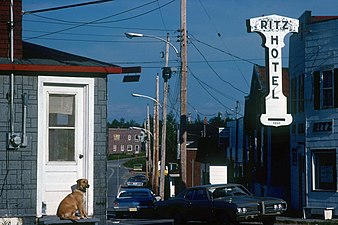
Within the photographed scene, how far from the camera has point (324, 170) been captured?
28.7 m

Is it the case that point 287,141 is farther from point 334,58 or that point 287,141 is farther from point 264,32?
point 264,32

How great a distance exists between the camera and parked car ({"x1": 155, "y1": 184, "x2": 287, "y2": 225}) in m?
21.8

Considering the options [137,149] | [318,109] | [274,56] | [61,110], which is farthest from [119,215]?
[137,149]

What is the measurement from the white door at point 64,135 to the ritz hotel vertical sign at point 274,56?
10478mm

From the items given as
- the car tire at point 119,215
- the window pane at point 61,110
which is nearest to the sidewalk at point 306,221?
the car tire at point 119,215

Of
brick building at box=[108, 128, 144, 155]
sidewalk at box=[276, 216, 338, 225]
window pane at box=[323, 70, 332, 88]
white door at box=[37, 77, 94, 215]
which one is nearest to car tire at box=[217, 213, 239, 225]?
sidewalk at box=[276, 216, 338, 225]

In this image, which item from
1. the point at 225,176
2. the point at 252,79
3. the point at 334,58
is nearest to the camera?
the point at 334,58

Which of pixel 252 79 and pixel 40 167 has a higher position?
pixel 252 79

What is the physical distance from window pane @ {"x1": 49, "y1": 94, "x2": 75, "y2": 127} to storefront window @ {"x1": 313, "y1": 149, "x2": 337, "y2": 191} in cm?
1558

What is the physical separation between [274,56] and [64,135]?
11365 mm

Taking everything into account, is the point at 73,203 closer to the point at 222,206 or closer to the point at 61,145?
the point at 61,145

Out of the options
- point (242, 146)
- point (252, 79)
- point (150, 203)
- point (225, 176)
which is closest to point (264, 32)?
point (150, 203)

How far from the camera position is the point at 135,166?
129500mm

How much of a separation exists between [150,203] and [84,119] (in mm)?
19975
